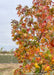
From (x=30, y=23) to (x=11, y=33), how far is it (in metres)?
0.85

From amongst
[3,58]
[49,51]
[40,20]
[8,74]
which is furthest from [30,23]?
[3,58]

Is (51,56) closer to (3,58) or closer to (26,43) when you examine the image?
(26,43)

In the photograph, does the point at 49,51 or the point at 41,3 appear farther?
→ the point at 41,3

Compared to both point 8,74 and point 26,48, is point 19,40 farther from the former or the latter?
point 8,74

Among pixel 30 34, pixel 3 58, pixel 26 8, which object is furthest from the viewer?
pixel 3 58

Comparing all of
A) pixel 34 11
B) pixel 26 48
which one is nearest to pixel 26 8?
pixel 34 11

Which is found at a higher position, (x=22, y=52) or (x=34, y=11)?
(x=34, y=11)

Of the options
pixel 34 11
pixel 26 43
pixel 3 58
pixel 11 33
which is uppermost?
pixel 34 11

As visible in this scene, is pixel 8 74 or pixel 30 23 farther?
pixel 8 74

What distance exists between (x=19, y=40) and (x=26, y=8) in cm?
152

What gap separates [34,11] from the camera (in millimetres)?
6945

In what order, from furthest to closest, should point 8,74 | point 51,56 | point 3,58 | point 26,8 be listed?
point 3,58 → point 8,74 → point 26,8 → point 51,56

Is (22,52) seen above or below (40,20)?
below

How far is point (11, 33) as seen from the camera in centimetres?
635
